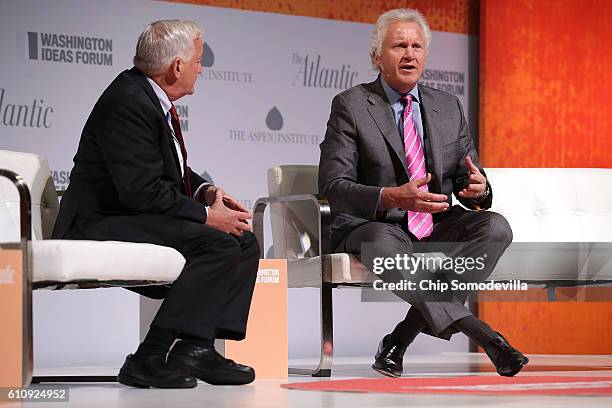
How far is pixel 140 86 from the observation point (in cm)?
344

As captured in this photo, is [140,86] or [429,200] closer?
[140,86]

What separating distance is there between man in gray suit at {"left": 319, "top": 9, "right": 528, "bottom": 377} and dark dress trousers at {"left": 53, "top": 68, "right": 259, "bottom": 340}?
60 centimetres

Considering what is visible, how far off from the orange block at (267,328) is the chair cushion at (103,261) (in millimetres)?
718

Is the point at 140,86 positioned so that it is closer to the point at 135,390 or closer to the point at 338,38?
the point at 135,390

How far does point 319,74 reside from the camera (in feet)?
20.3

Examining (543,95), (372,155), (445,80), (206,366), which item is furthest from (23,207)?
(543,95)

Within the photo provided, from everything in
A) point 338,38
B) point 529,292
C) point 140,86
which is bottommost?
point 529,292

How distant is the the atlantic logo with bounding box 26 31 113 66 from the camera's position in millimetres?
5301

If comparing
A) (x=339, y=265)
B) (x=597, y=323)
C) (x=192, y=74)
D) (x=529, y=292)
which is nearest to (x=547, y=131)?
(x=597, y=323)

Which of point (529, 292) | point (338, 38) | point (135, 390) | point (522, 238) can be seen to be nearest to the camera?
point (135, 390)

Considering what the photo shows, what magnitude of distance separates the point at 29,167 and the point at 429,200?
1.44 m

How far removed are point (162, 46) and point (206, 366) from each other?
1063 millimetres

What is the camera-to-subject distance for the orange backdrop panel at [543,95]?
252 inches
